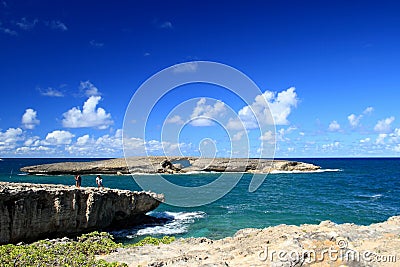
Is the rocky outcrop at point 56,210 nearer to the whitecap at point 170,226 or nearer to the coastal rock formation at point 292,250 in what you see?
the whitecap at point 170,226

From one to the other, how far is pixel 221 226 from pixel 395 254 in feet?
60.7

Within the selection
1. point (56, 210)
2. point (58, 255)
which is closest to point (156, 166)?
point (56, 210)

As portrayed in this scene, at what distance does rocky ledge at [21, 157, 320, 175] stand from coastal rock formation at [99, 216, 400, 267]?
84713 millimetres

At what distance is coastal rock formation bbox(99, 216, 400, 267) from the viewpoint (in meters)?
9.05

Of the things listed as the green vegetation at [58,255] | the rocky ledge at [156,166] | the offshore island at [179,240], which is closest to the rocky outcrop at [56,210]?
the offshore island at [179,240]

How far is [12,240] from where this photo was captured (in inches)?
721

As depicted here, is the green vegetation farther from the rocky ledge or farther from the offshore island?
the rocky ledge

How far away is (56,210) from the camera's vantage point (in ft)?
67.3

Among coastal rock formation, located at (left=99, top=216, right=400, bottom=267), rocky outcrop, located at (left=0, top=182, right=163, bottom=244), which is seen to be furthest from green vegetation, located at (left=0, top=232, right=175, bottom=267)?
rocky outcrop, located at (left=0, top=182, right=163, bottom=244)

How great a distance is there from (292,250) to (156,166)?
92.8 metres

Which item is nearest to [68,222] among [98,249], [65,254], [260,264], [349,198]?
[98,249]

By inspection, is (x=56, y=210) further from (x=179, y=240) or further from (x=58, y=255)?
(x=58, y=255)

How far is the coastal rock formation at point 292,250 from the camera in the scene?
905 cm

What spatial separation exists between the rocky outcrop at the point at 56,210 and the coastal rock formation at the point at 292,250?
827 cm
